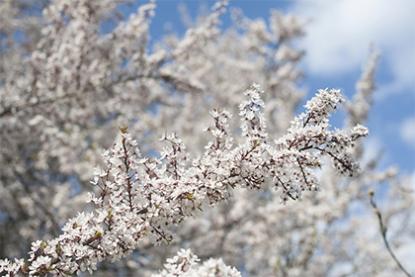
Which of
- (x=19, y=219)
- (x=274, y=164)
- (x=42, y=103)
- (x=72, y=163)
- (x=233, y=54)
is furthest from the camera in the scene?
(x=233, y=54)

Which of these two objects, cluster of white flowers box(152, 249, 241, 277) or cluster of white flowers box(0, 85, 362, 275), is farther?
cluster of white flowers box(0, 85, 362, 275)

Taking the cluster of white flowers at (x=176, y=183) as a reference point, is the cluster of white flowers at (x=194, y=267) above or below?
below

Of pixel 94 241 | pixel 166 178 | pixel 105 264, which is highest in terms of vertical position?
pixel 105 264

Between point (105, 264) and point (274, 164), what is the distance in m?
5.67

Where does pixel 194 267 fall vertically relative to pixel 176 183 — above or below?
below

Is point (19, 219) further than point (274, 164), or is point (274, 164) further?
point (19, 219)

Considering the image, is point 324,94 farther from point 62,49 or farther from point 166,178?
point 62,49

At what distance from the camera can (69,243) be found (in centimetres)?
242

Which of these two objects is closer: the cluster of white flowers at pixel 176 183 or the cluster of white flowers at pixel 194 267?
the cluster of white flowers at pixel 194 267

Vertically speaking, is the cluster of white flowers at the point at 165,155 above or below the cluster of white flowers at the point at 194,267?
above

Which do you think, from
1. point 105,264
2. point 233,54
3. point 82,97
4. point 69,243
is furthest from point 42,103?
point 233,54

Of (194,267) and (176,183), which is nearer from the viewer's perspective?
(194,267)

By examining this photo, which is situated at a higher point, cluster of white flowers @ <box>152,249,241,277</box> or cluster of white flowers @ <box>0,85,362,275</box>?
cluster of white flowers @ <box>0,85,362,275</box>

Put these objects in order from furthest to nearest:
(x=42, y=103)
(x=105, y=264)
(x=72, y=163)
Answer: (x=72, y=163)
(x=105, y=264)
(x=42, y=103)
